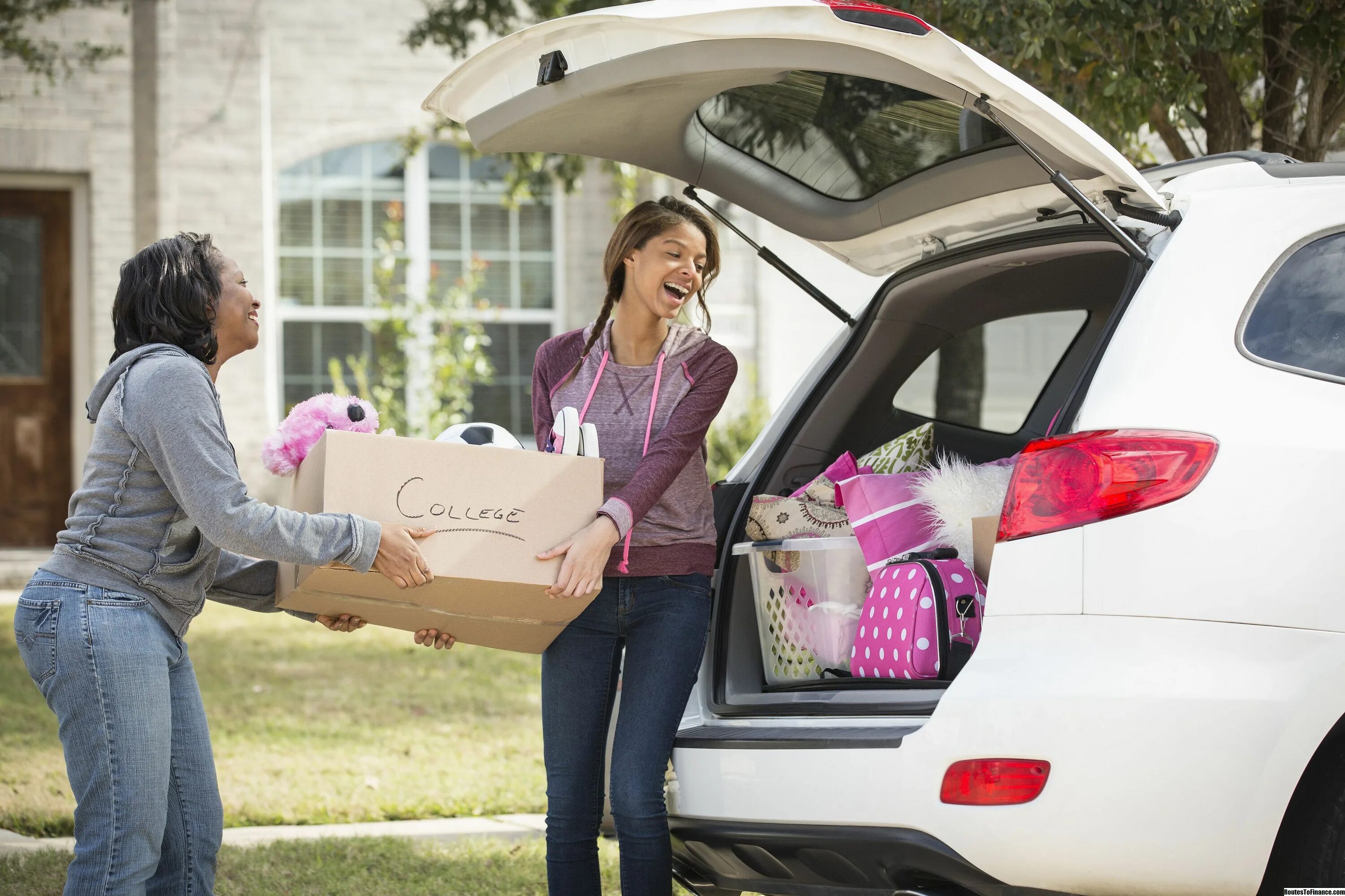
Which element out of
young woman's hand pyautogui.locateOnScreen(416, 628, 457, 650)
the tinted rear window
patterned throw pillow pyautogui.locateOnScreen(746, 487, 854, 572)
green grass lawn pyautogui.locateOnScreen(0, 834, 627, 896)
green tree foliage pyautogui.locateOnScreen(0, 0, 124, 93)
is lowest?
green grass lawn pyautogui.locateOnScreen(0, 834, 627, 896)

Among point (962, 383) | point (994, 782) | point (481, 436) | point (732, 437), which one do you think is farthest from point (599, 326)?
point (732, 437)

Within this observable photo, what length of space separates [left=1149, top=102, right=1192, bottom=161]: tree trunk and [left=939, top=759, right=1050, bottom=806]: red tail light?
351 centimetres

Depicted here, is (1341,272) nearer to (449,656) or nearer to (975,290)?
(975,290)

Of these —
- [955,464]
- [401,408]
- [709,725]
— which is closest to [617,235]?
[955,464]

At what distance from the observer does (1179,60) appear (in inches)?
201

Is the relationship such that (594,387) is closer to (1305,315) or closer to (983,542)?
(983,542)

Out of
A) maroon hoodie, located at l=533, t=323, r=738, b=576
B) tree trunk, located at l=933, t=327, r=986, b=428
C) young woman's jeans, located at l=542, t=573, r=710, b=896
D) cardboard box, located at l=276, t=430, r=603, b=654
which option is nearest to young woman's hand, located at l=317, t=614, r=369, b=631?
cardboard box, located at l=276, t=430, r=603, b=654

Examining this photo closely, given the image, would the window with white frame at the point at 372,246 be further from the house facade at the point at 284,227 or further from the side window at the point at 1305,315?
the side window at the point at 1305,315

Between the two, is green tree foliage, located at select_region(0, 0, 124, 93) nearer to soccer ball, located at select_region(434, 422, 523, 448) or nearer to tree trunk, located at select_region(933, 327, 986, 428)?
tree trunk, located at select_region(933, 327, 986, 428)

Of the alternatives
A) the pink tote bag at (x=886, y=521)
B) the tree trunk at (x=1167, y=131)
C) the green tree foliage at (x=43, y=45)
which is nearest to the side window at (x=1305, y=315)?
the pink tote bag at (x=886, y=521)

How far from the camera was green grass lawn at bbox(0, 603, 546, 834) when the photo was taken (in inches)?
207

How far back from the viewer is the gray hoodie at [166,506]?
270 cm

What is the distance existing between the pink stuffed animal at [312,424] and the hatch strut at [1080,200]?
1.38 m

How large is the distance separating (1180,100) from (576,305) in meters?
8.12
